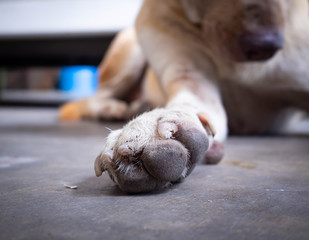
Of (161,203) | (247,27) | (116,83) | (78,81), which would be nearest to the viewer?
(161,203)

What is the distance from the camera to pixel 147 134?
0.75 meters

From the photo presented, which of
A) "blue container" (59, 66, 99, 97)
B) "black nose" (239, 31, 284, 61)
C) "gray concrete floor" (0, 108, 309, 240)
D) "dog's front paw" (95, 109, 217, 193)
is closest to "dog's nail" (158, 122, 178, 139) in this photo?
"dog's front paw" (95, 109, 217, 193)

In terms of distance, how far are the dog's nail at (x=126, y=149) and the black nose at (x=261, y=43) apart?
19.9 inches

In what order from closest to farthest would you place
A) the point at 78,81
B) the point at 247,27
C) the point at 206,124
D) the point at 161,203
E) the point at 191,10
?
the point at 161,203, the point at 206,124, the point at 247,27, the point at 191,10, the point at 78,81

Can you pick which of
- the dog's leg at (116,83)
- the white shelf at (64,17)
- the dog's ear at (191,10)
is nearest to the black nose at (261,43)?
the dog's ear at (191,10)

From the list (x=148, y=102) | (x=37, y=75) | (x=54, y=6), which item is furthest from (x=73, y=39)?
(x=148, y=102)

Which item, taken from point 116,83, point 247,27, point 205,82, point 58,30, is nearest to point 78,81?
point 58,30

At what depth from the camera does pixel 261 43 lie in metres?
1.05

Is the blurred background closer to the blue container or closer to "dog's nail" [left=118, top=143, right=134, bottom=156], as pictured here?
the blue container

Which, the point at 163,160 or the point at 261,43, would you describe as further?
the point at 261,43

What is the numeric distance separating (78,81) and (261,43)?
4.93 metres

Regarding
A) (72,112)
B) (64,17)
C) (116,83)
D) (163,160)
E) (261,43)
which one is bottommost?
(72,112)

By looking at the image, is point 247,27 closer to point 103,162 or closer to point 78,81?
point 103,162

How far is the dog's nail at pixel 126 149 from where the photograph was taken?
703 millimetres
